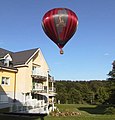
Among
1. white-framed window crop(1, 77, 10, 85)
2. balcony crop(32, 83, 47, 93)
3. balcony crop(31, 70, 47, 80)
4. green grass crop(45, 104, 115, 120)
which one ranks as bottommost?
green grass crop(45, 104, 115, 120)

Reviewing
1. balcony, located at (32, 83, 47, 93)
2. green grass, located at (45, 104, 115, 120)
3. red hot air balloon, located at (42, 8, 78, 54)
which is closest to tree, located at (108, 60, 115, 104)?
green grass, located at (45, 104, 115, 120)

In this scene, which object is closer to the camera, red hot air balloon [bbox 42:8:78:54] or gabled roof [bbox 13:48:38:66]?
red hot air balloon [bbox 42:8:78:54]

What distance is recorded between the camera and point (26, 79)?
3697 centimetres

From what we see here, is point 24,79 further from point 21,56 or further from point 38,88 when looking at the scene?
point 21,56

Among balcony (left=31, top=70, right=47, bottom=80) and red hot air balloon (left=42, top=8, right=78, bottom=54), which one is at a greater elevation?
red hot air balloon (left=42, top=8, right=78, bottom=54)

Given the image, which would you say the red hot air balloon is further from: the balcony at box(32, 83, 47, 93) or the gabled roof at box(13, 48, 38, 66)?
the balcony at box(32, 83, 47, 93)

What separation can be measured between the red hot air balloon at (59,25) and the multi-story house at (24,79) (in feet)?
58.2

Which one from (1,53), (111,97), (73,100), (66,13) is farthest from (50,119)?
(73,100)

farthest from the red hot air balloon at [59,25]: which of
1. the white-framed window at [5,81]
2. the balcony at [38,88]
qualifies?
the balcony at [38,88]

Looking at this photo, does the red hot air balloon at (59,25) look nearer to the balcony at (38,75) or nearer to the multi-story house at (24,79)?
the multi-story house at (24,79)

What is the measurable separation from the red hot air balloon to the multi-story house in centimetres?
1775

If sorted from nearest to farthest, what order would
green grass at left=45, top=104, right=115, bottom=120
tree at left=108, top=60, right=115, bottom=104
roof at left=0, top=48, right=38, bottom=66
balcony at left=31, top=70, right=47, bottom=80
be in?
1. green grass at left=45, top=104, right=115, bottom=120
2. roof at left=0, top=48, right=38, bottom=66
3. balcony at left=31, top=70, right=47, bottom=80
4. tree at left=108, top=60, right=115, bottom=104

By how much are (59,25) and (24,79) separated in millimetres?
20574

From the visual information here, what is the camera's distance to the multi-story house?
34875mm
